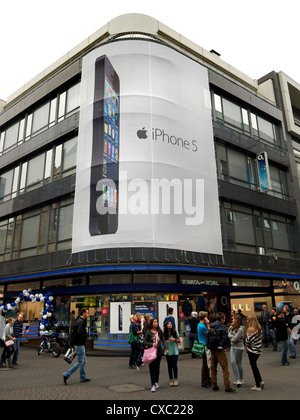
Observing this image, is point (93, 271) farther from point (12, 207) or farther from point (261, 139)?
point (261, 139)

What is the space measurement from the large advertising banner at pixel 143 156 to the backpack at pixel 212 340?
894cm

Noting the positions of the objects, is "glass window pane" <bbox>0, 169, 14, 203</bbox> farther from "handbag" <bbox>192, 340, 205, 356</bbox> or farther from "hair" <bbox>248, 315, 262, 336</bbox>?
"hair" <bbox>248, 315, 262, 336</bbox>

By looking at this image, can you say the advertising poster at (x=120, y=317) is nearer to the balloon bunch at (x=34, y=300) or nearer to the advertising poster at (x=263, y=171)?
the balloon bunch at (x=34, y=300)

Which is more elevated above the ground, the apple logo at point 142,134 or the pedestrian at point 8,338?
the apple logo at point 142,134

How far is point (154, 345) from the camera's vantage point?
27.7 feet

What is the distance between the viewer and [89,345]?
17.4 metres

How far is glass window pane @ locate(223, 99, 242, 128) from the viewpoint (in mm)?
24312

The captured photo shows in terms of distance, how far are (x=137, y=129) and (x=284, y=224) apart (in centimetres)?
1415

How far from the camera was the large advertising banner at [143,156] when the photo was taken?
17.8m

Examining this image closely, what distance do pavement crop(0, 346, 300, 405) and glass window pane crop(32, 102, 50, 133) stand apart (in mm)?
17056

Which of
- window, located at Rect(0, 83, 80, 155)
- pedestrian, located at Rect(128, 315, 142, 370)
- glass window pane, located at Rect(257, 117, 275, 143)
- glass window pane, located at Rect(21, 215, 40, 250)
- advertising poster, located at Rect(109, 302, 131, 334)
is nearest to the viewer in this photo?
pedestrian, located at Rect(128, 315, 142, 370)


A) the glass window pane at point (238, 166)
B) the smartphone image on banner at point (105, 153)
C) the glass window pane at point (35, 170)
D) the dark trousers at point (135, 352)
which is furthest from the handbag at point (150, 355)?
the glass window pane at point (35, 170)

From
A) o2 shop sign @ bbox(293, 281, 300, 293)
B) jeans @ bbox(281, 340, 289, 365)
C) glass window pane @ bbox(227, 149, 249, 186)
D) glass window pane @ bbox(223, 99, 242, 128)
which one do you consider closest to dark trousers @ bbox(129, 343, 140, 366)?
jeans @ bbox(281, 340, 289, 365)
